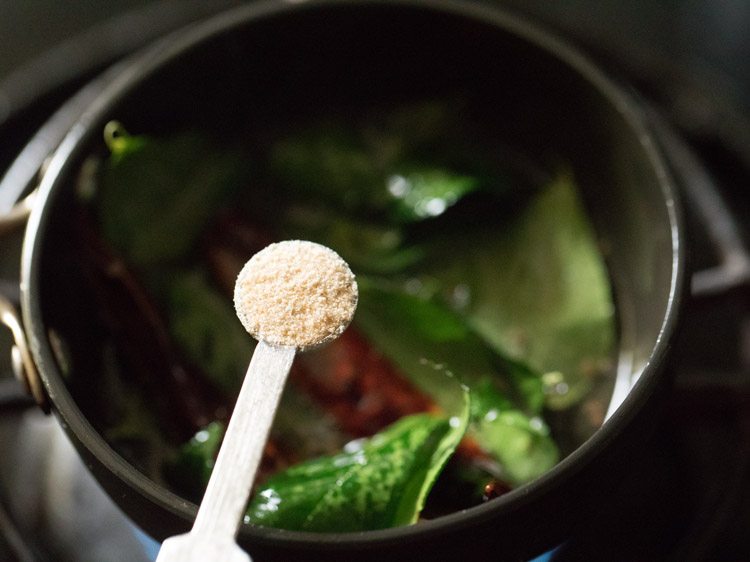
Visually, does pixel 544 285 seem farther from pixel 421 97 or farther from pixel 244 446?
pixel 244 446

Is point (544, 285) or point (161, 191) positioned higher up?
point (161, 191)

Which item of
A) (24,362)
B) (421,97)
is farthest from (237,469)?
(421,97)

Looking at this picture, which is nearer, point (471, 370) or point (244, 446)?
point (244, 446)

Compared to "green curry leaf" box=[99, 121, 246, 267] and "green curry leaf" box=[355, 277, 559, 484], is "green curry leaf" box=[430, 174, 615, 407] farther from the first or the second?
"green curry leaf" box=[99, 121, 246, 267]

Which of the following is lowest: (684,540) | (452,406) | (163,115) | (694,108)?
(684,540)

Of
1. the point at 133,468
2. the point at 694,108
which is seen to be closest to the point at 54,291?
the point at 133,468

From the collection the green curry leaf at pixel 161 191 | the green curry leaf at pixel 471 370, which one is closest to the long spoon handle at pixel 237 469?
the green curry leaf at pixel 471 370

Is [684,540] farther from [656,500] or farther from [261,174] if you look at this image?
[261,174]
